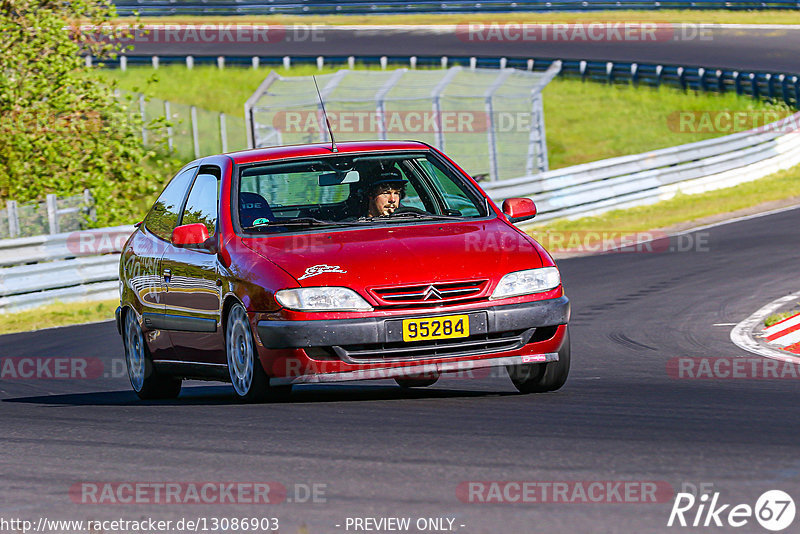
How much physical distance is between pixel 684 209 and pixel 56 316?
37.1ft

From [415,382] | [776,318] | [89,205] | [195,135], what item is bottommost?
[195,135]

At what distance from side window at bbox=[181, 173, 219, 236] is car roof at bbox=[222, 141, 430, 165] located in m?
0.24

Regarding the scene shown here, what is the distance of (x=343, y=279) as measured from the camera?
755 centimetres

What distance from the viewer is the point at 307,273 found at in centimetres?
761

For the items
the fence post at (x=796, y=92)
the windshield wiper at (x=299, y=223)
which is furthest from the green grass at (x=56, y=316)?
the fence post at (x=796, y=92)

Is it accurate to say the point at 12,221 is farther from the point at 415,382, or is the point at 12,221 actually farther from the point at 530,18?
the point at 530,18

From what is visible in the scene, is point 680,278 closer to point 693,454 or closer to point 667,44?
point 693,454

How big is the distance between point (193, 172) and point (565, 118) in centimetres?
3256

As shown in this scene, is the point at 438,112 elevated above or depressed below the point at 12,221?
below

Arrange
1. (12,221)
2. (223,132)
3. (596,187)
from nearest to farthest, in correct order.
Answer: (12,221) → (596,187) → (223,132)

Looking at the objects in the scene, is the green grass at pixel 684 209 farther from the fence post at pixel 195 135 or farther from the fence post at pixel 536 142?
the fence post at pixel 195 135

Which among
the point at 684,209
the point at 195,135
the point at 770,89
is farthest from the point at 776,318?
the point at 770,89

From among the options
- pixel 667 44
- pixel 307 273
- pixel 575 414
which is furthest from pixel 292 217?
pixel 667 44

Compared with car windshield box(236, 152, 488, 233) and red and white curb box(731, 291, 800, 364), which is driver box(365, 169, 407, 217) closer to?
car windshield box(236, 152, 488, 233)
